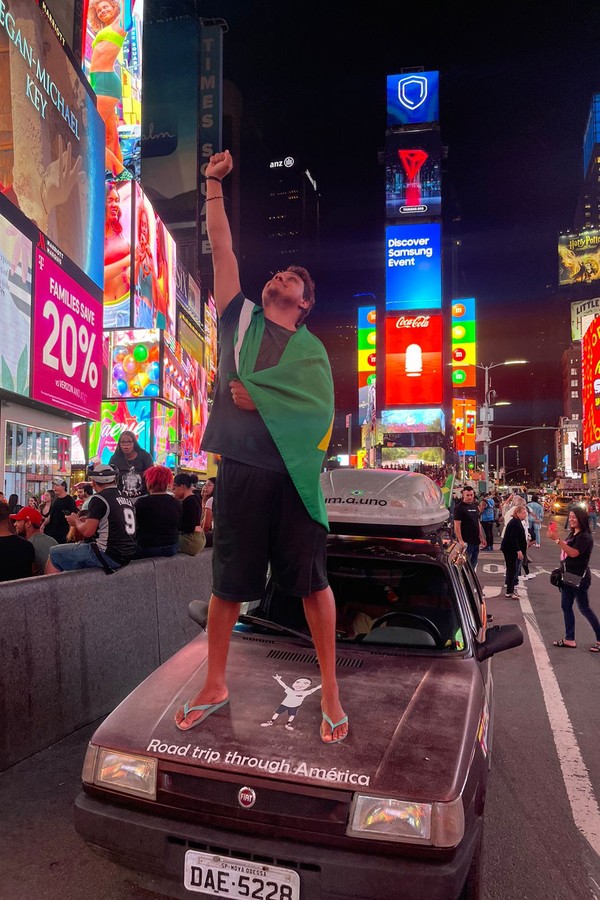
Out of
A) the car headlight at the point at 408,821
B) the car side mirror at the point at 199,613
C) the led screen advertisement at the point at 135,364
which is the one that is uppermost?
the led screen advertisement at the point at 135,364

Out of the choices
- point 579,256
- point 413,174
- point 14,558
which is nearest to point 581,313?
point 579,256

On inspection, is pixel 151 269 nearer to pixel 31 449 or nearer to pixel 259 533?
pixel 31 449

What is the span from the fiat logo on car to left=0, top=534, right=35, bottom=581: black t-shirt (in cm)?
355

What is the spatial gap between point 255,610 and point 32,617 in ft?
5.24

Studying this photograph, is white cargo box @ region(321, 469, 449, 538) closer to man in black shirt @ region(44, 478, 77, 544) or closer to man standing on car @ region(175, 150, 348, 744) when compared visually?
man standing on car @ region(175, 150, 348, 744)

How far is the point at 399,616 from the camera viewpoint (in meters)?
3.50

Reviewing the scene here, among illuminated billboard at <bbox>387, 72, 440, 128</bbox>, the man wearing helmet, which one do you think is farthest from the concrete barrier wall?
illuminated billboard at <bbox>387, 72, 440, 128</bbox>

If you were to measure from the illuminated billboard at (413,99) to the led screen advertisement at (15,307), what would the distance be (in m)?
66.6

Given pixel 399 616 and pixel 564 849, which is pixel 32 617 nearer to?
pixel 399 616

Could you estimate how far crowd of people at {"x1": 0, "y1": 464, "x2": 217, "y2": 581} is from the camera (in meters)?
5.09

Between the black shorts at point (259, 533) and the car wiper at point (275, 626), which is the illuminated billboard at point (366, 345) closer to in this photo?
the car wiper at point (275, 626)

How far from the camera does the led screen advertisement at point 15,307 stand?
1666cm

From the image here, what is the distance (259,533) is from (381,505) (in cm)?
127

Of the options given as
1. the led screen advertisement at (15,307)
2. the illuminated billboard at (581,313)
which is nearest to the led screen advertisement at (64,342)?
the led screen advertisement at (15,307)
